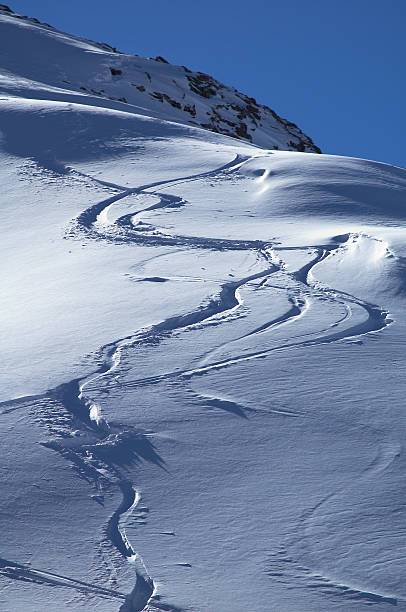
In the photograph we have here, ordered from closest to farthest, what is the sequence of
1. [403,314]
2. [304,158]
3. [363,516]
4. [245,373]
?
[363,516], [245,373], [403,314], [304,158]

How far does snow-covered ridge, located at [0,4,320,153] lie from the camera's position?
19047mm

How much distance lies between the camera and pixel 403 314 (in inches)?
161

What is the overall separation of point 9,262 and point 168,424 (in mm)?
3017

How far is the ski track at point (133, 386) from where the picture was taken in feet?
6.82

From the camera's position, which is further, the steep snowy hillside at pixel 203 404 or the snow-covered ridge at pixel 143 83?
the snow-covered ridge at pixel 143 83

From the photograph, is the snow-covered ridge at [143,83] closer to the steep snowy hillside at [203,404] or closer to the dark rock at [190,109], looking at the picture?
the dark rock at [190,109]

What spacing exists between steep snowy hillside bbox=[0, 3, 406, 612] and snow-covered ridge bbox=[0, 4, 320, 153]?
12049 mm

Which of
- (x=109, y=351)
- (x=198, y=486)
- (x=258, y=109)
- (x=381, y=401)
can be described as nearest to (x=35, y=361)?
(x=109, y=351)

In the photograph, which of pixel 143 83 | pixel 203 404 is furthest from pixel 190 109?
pixel 203 404

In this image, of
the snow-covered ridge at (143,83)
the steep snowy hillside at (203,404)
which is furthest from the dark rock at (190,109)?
the steep snowy hillside at (203,404)

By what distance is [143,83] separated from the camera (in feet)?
71.9

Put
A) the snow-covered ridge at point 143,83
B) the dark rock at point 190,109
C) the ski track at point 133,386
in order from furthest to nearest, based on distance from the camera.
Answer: the dark rock at point 190,109 < the snow-covered ridge at point 143,83 < the ski track at point 133,386

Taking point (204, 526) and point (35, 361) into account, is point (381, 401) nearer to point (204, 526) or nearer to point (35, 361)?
point (204, 526)

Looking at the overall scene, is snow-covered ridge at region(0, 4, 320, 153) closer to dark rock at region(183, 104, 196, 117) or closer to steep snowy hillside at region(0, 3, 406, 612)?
dark rock at region(183, 104, 196, 117)
